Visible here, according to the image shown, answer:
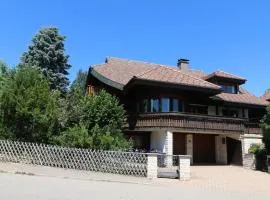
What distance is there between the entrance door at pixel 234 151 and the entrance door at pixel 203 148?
1370 millimetres

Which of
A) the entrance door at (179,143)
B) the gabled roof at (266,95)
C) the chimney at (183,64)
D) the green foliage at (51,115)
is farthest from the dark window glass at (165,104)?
the gabled roof at (266,95)

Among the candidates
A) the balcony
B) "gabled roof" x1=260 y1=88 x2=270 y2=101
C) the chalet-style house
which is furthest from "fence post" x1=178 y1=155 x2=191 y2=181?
"gabled roof" x1=260 y1=88 x2=270 y2=101

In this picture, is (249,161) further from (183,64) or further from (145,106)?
(183,64)

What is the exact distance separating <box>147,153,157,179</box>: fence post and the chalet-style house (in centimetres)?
786

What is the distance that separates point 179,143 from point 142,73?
21.6ft

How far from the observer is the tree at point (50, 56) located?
38156mm

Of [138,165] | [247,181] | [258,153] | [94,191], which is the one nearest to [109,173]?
[138,165]

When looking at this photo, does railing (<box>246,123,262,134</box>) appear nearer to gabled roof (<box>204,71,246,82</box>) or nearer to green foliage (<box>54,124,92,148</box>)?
gabled roof (<box>204,71,246,82</box>)

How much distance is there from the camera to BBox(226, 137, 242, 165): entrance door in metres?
30.7

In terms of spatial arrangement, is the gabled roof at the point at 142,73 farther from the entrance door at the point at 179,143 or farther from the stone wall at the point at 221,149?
the stone wall at the point at 221,149

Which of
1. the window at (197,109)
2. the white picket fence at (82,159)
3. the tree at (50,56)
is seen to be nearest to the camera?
the white picket fence at (82,159)

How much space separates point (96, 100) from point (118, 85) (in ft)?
15.2

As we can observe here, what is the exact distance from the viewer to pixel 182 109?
29.8 metres

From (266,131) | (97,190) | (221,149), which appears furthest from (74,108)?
(221,149)
